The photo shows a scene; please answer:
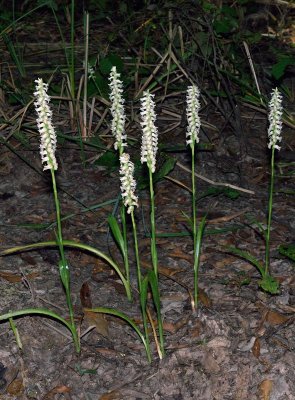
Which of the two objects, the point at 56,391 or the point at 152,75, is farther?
the point at 152,75

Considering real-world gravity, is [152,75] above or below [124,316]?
above

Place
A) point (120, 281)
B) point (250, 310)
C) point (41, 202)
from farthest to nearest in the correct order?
1. point (41, 202)
2. point (120, 281)
3. point (250, 310)

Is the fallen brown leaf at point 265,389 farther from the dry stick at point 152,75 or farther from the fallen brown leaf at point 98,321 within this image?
the dry stick at point 152,75

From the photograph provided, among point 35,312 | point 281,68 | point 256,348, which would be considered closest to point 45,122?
point 35,312

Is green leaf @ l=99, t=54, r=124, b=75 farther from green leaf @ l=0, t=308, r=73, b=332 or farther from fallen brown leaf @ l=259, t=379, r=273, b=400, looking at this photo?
fallen brown leaf @ l=259, t=379, r=273, b=400

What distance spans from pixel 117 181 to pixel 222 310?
4.76ft

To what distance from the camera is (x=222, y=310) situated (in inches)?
132

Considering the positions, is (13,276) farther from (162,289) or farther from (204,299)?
(204,299)

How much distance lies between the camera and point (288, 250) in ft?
11.8

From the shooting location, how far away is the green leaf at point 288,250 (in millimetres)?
3531

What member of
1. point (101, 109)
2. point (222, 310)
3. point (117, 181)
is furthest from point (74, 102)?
point (222, 310)

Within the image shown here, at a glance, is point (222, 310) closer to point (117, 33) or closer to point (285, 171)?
point (285, 171)

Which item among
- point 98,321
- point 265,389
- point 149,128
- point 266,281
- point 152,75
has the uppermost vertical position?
point 149,128

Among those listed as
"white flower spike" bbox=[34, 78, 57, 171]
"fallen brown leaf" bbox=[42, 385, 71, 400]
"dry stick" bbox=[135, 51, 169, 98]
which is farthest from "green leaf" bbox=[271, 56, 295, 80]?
"fallen brown leaf" bbox=[42, 385, 71, 400]
